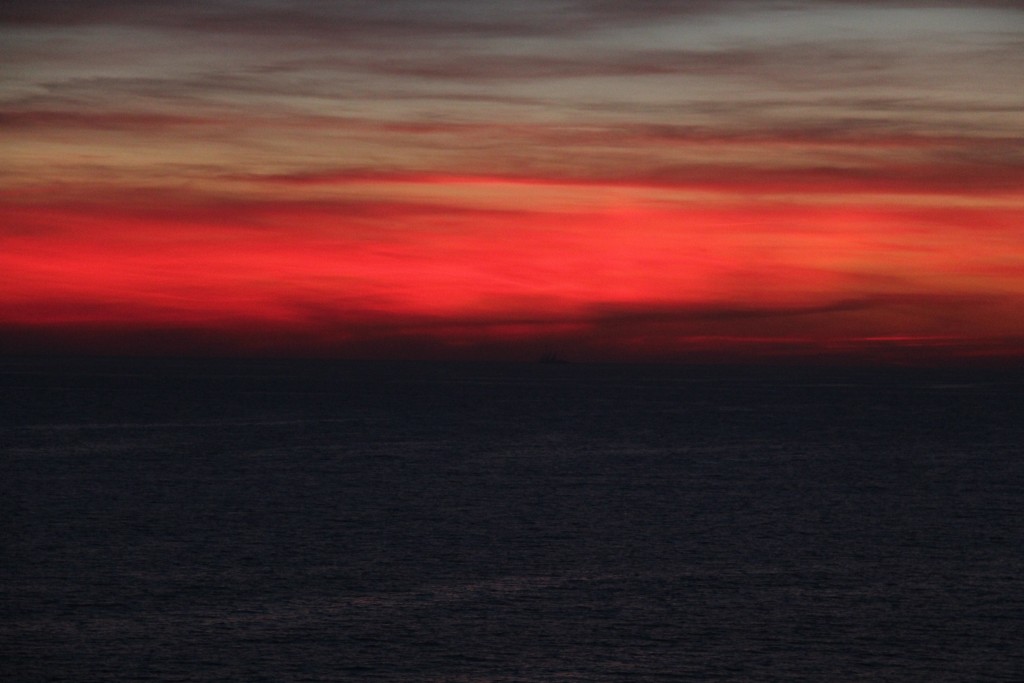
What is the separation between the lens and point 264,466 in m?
117

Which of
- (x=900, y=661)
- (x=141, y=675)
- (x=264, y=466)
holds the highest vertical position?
(x=264, y=466)

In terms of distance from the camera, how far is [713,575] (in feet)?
204

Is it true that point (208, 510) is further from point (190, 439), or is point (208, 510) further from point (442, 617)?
point (190, 439)

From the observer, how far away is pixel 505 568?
63.6 meters

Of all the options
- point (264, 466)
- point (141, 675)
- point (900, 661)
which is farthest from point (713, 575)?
point (264, 466)

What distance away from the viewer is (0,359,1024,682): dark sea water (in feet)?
153

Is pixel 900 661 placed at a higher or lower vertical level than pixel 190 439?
lower

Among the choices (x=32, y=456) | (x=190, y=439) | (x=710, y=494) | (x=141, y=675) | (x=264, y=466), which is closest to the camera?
(x=141, y=675)

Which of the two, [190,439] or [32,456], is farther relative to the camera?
[190,439]

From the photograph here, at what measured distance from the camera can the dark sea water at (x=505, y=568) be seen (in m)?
46.7

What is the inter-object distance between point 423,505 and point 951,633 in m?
45.4

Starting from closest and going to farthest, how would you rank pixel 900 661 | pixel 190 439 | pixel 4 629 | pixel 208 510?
pixel 900 661 → pixel 4 629 → pixel 208 510 → pixel 190 439

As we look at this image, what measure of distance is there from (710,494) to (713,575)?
1411 inches

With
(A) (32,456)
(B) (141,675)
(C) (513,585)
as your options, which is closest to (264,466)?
(A) (32,456)
